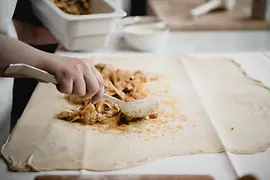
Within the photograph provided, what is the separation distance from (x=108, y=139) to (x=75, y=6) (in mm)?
689

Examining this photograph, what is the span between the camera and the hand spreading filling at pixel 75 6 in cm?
138

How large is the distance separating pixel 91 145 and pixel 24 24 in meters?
0.72

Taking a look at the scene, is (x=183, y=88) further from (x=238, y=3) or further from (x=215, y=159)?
(x=238, y=3)

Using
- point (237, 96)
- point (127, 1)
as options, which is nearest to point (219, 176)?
point (237, 96)

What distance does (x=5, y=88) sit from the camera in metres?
1.04

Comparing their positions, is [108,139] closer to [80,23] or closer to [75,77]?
[75,77]

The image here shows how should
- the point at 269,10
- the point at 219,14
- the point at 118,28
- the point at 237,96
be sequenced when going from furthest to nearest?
the point at 219,14 < the point at 269,10 < the point at 118,28 < the point at 237,96

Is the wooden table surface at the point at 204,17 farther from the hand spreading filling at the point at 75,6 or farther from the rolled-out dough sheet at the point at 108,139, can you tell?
the rolled-out dough sheet at the point at 108,139

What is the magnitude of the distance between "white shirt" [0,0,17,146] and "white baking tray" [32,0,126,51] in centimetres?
28

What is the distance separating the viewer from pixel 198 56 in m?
1.41

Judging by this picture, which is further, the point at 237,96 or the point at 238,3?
the point at 238,3

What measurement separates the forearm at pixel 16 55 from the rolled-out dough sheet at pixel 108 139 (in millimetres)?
160

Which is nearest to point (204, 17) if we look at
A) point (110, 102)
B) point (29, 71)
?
A: point (110, 102)

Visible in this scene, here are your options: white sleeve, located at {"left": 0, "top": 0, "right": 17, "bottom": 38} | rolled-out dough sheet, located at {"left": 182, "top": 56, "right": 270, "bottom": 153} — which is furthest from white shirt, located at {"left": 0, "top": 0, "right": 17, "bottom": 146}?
rolled-out dough sheet, located at {"left": 182, "top": 56, "right": 270, "bottom": 153}
